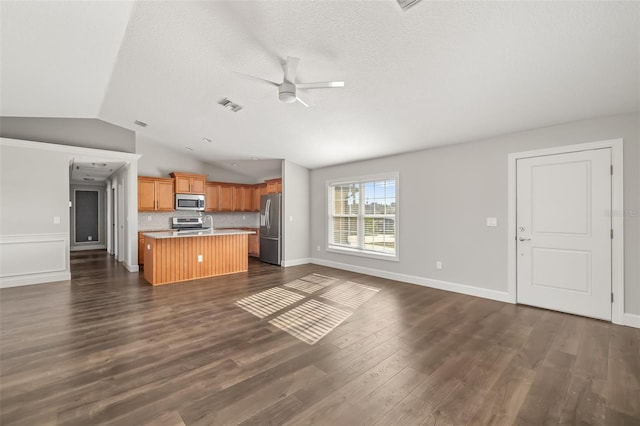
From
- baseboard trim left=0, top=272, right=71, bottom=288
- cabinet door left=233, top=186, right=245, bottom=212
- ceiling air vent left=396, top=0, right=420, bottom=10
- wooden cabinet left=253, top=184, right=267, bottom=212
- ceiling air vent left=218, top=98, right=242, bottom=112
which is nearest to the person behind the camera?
ceiling air vent left=396, top=0, right=420, bottom=10

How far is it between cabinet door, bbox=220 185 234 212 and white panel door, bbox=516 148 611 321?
7145 mm

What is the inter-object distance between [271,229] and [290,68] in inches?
180

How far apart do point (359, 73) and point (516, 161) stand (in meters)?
2.55

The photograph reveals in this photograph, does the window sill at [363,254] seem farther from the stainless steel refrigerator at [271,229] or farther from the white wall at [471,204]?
the stainless steel refrigerator at [271,229]

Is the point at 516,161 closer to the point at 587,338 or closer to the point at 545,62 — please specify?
the point at 545,62

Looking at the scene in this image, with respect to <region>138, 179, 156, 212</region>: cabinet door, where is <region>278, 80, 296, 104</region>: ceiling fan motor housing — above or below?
above

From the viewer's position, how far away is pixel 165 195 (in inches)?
286

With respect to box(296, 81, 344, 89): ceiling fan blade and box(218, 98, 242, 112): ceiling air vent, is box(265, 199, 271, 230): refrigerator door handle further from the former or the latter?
box(296, 81, 344, 89): ceiling fan blade

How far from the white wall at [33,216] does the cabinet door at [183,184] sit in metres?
2.29

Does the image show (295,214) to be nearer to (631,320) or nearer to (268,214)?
(268,214)

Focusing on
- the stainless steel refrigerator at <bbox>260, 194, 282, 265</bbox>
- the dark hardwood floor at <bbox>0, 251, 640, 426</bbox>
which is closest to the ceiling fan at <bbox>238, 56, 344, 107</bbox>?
the dark hardwood floor at <bbox>0, 251, 640, 426</bbox>

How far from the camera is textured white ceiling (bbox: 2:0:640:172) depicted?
2219 mm

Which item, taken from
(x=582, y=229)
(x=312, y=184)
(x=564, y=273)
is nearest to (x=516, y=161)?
(x=582, y=229)

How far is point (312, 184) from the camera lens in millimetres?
7086
